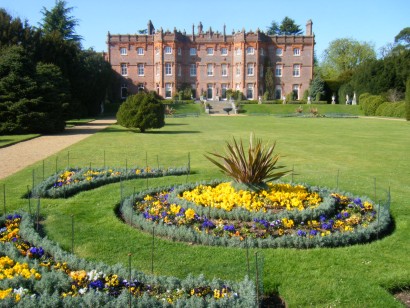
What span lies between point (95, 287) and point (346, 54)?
76.9m

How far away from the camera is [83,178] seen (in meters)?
9.61

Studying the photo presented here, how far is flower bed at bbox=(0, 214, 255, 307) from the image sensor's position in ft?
12.2

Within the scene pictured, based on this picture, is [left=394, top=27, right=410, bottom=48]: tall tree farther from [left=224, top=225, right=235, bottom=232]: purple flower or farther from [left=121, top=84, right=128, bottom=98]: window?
[left=224, top=225, right=235, bottom=232]: purple flower

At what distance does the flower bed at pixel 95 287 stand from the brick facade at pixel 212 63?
55.3 m

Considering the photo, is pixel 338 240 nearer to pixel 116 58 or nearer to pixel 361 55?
pixel 116 58

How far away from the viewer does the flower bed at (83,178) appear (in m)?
8.52

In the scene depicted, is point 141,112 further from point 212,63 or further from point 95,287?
point 212,63

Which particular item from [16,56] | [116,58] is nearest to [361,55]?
[116,58]

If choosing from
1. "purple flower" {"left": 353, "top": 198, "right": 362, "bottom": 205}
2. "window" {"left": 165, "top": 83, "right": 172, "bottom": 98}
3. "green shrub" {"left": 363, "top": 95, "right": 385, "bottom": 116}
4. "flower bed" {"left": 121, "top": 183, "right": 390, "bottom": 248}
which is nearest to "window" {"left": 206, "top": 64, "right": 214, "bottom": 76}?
"window" {"left": 165, "top": 83, "right": 172, "bottom": 98}

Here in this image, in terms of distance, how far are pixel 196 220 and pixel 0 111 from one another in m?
19.7

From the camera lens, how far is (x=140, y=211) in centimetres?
720

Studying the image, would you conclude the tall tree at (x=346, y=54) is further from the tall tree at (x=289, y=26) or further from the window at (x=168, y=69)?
the window at (x=168, y=69)

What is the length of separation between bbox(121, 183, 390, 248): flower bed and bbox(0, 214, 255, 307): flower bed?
162 cm

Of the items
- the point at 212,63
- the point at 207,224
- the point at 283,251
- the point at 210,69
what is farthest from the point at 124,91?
the point at 283,251
